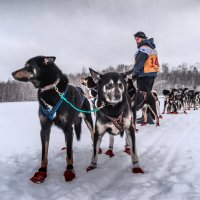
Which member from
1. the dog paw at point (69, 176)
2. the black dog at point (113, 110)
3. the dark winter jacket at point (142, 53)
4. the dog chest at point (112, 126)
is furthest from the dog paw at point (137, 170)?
the dark winter jacket at point (142, 53)

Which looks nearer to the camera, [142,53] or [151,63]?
[142,53]

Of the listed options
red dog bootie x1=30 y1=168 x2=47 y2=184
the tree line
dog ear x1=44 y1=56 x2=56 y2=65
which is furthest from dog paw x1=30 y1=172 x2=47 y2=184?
the tree line

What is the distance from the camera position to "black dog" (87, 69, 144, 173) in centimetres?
344

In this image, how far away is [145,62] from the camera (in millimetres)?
6852

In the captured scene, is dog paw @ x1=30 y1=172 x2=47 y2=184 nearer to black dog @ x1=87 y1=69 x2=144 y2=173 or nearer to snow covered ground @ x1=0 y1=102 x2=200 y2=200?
snow covered ground @ x1=0 y1=102 x2=200 y2=200

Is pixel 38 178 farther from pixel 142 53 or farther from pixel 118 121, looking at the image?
pixel 142 53

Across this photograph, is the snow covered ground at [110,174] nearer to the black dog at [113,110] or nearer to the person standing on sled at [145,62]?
the black dog at [113,110]

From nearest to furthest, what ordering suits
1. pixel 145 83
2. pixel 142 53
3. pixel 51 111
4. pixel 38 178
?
pixel 38 178 → pixel 51 111 → pixel 142 53 → pixel 145 83

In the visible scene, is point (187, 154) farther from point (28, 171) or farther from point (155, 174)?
point (28, 171)

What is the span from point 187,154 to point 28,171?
231 cm

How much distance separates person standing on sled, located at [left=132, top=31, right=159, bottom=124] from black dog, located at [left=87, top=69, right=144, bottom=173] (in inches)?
119

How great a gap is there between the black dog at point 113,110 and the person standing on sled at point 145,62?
3024mm

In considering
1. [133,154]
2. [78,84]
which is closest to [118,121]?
[133,154]

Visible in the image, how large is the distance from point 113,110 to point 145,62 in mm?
3639
